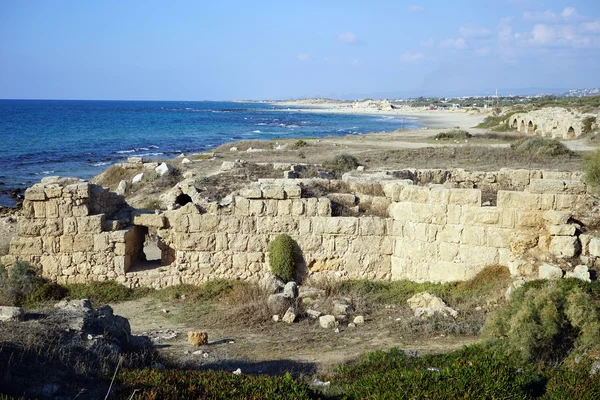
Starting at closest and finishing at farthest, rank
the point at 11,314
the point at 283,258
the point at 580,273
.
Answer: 1. the point at 11,314
2. the point at 580,273
3. the point at 283,258

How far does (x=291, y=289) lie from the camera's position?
11.2 m

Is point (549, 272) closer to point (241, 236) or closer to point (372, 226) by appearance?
point (372, 226)

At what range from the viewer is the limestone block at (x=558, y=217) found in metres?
10.4

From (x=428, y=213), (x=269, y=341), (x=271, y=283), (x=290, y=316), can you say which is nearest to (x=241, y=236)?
(x=271, y=283)

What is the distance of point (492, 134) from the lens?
4284cm

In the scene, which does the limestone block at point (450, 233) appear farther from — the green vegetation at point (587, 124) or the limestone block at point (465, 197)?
the green vegetation at point (587, 124)

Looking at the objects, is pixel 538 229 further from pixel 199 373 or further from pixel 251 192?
pixel 199 373

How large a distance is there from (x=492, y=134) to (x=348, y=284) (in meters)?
34.7

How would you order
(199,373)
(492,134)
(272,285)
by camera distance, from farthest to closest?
(492,134) < (272,285) < (199,373)

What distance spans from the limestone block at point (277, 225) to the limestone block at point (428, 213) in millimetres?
2468

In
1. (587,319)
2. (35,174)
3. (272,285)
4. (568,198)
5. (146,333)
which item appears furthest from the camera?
(35,174)

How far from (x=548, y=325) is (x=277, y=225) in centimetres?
603

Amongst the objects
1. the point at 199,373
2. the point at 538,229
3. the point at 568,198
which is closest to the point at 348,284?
the point at 538,229

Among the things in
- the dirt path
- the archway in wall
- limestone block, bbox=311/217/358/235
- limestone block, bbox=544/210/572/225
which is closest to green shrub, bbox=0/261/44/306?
the dirt path
